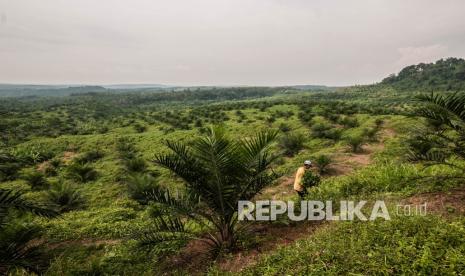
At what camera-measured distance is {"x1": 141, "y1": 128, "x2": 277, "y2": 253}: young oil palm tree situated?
5328 mm

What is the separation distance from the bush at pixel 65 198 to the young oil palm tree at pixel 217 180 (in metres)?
8.75

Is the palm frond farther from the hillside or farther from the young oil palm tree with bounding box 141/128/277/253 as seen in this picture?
the hillside

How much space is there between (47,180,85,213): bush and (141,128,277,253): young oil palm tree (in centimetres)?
875

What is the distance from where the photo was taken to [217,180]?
532 cm

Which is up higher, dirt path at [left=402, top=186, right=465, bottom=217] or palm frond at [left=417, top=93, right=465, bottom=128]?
palm frond at [left=417, top=93, right=465, bottom=128]

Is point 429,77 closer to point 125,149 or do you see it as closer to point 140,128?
point 140,128

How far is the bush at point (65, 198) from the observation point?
12.6 metres

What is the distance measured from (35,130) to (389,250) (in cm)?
4842

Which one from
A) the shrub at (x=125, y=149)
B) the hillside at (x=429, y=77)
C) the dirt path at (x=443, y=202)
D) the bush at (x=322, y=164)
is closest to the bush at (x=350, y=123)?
the bush at (x=322, y=164)

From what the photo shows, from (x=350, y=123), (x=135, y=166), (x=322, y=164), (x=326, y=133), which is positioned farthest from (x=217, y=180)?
(x=350, y=123)

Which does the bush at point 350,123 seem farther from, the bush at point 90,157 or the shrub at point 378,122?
the bush at point 90,157

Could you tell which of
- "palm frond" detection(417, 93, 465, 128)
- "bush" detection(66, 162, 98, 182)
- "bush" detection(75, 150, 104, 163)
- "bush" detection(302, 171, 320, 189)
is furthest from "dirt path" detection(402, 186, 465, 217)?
"bush" detection(75, 150, 104, 163)

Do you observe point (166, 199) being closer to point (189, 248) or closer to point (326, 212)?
point (189, 248)

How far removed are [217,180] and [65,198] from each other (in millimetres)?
9962
